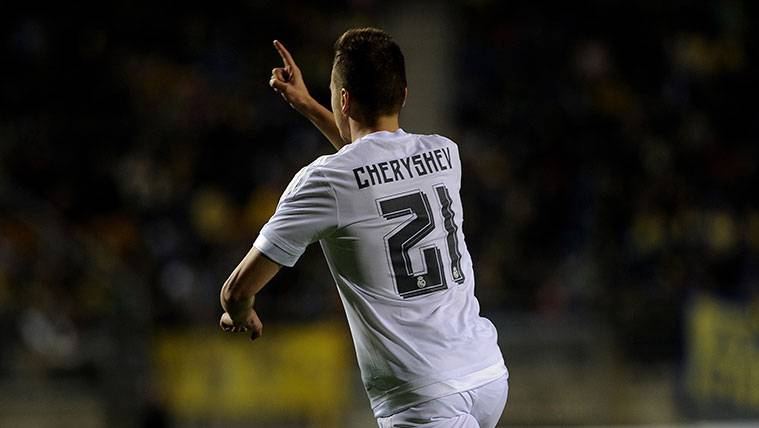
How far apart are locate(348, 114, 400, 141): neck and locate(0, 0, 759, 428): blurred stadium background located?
6195 mm

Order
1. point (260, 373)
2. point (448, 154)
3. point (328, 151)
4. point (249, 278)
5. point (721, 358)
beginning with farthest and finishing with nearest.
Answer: point (328, 151) < point (721, 358) < point (260, 373) < point (448, 154) < point (249, 278)

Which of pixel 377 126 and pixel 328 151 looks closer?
pixel 377 126

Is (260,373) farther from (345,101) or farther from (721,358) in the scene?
(345,101)

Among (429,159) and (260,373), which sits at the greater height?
(429,159)

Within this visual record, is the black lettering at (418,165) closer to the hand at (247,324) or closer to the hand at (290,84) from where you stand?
the hand at (247,324)

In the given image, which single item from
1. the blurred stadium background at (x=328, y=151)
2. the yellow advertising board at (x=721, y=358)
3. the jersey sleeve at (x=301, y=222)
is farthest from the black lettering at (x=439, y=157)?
the yellow advertising board at (x=721, y=358)

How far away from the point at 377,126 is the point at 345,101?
11 cm

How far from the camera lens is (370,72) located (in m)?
3.19

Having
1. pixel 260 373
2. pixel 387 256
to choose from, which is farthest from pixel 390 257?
pixel 260 373

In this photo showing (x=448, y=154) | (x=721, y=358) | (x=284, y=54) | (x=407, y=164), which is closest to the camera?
(x=407, y=164)

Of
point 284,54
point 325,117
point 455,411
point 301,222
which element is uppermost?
point 284,54

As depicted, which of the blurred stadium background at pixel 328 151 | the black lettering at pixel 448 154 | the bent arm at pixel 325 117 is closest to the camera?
the black lettering at pixel 448 154

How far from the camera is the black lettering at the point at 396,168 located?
3.21 meters

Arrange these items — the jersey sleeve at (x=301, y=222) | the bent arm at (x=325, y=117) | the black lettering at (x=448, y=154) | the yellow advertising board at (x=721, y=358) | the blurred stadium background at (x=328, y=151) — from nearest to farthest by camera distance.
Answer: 1. the jersey sleeve at (x=301, y=222)
2. the black lettering at (x=448, y=154)
3. the bent arm at (x=325, y=117)
4. the blurred stadium background at (x=328, y=151)
5. the yellow advertising board at (x=721, y=358)
